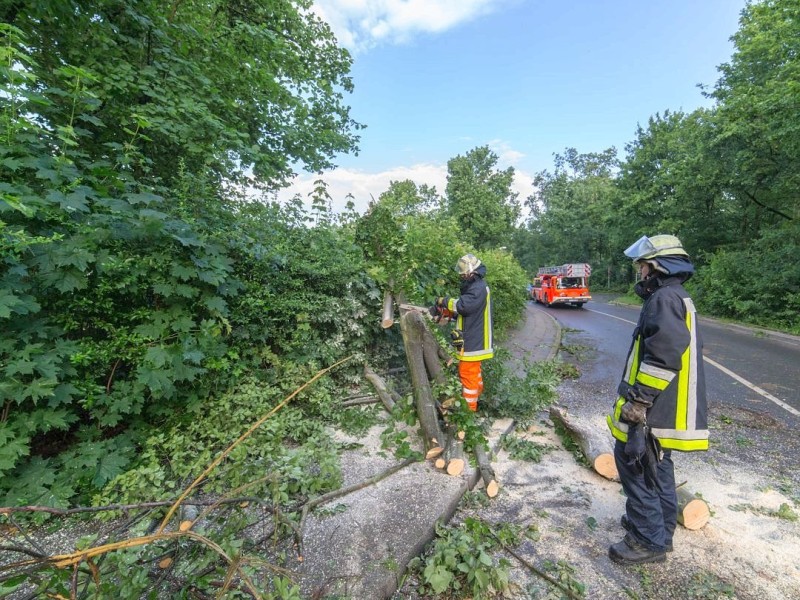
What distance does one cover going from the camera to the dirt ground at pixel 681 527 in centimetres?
225

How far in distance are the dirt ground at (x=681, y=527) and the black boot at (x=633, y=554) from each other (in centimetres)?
5

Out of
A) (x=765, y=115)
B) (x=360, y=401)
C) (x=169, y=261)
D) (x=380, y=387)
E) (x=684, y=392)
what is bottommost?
(x=360, y=401)

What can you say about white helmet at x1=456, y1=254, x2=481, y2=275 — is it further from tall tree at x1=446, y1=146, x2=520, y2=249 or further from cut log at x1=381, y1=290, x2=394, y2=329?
tall tree at x1=446, y1=146, x2=520, y2=249

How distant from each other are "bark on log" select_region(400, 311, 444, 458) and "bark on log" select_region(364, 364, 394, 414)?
931 mm

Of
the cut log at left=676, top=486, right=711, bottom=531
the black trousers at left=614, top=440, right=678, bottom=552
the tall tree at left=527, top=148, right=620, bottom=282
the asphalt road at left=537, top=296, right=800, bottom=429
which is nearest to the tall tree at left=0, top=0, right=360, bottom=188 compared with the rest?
the black trousers at left=614, top=440, right=678, bottom=552

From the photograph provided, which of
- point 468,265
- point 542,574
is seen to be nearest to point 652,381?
point 542,574

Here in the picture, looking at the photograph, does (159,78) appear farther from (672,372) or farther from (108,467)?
(672,372)

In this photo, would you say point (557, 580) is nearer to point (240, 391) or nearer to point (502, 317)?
point (240, 391)

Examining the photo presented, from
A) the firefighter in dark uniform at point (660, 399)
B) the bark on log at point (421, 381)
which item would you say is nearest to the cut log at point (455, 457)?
the bark on log at point (421, 381)

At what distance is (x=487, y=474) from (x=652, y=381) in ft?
5.41

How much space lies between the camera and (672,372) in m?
2.25

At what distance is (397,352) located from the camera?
18.6ft

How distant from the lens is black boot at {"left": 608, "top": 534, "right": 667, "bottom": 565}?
240cm

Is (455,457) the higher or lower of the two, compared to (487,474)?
higher
